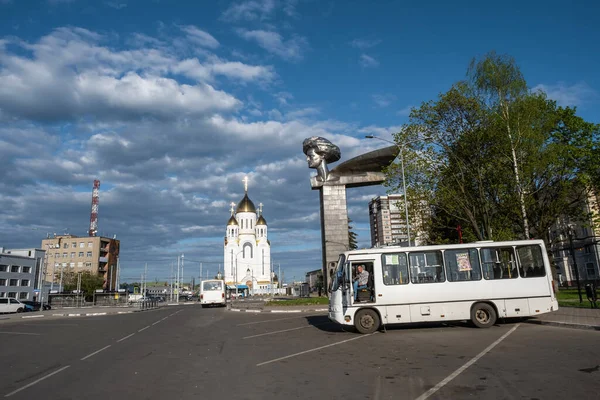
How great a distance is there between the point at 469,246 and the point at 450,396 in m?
9.42

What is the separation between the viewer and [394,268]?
46.9 ft

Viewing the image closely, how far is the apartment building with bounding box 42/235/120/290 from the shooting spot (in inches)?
3981

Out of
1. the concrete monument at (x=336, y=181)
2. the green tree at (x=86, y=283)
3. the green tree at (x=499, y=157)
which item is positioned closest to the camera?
the green tree at (x=499, y=157)

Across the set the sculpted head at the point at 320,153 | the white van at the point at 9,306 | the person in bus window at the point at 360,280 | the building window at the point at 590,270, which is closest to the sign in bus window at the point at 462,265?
the person in bus window at the point at 360,280

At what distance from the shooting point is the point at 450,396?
6008mm

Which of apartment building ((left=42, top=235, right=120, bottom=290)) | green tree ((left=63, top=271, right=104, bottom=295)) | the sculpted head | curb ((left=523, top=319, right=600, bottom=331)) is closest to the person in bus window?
curb ((left=523, top=319, right=600, bottom=331))

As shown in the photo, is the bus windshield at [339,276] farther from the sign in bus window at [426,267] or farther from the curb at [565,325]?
the curb at [565,325]

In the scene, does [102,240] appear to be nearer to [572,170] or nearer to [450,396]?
[572,170]

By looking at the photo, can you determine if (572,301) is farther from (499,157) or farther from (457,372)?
(457,372)

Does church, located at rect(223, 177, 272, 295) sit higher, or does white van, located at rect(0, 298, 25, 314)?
church, located at rect(223, 177, 272, 295)

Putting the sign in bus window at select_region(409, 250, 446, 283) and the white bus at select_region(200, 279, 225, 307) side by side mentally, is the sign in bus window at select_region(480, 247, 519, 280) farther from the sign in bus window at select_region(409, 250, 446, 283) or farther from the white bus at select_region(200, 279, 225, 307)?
the white bus at select_region(200, 279, 225, 307)

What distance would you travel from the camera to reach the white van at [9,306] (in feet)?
130

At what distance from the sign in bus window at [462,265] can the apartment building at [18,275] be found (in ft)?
241

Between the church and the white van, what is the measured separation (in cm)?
5651
